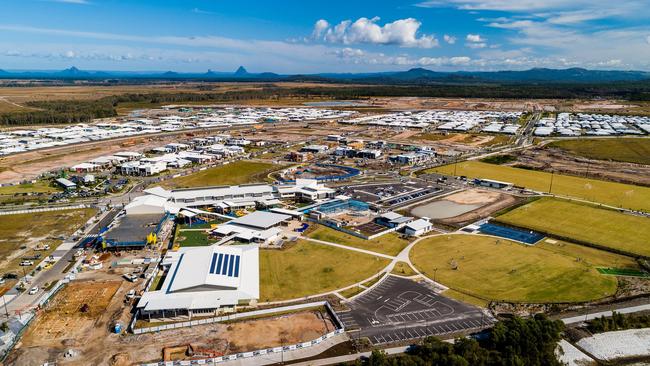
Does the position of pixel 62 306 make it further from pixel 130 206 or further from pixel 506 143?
pixel 506 143

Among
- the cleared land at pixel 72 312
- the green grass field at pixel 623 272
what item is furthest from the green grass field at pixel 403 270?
the cleared land at pixel 72 312

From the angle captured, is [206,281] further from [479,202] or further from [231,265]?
[479,202]

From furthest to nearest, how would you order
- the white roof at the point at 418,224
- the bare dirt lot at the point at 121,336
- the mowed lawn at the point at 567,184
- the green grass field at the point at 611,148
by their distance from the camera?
1. the green grass field at the point at 611,148
2. the mowed lawn at the point at 567,184
3. the white roof at the point at 418,224
4. the bare dirt lot at the point at 121,336

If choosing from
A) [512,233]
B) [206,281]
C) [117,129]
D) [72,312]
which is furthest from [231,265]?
[117,129]

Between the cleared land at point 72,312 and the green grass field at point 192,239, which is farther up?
the green grass field at point 192,239

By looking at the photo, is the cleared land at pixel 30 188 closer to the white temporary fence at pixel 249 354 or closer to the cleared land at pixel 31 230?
the cleared land at pixel 31 230

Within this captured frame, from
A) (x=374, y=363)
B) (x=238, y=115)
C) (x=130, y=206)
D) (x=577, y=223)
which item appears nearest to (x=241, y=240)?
(x=130, y=206)

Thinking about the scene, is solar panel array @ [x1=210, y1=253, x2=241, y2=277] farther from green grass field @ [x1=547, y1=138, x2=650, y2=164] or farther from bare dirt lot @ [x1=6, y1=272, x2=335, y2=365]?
green grass field @ [x1=547, y1=138, x2=650, y2=164]
